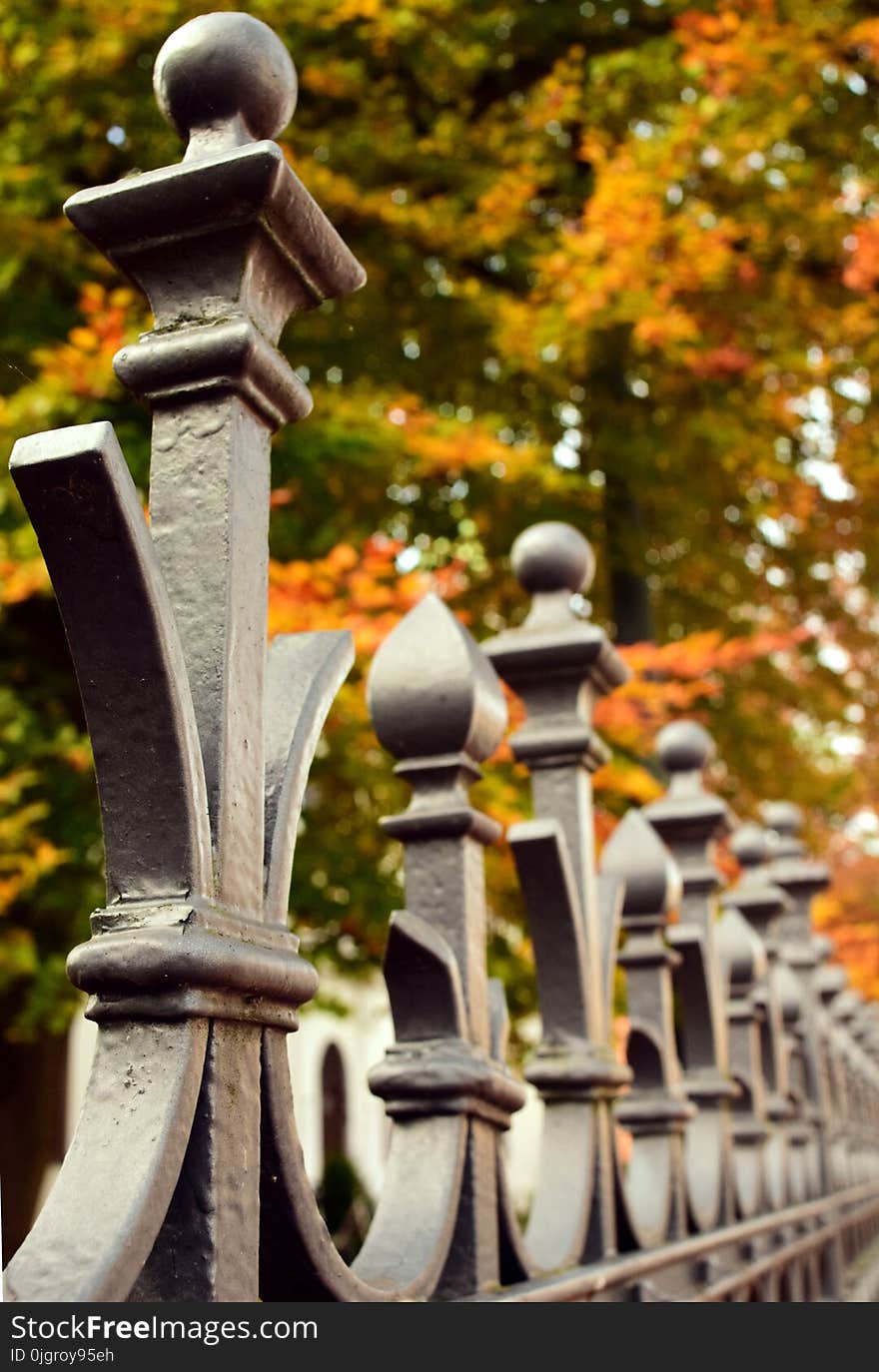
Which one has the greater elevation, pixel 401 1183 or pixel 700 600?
pixel 700 600

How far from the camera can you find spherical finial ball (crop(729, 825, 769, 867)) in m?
3.70

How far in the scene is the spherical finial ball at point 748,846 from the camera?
3.70 m

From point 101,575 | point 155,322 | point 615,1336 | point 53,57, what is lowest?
point 615,1336

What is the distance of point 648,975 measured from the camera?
220 cm

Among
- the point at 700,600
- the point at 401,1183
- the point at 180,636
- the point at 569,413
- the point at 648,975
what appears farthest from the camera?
the point at 700,600

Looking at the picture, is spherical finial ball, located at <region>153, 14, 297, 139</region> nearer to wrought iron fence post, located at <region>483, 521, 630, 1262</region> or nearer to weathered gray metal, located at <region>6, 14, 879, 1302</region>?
weathered gray metal, located at <region>6, 14, 879, 1302</region>

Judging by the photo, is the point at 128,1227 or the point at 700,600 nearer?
the point at 128,1227

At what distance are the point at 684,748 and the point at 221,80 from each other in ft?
7.02

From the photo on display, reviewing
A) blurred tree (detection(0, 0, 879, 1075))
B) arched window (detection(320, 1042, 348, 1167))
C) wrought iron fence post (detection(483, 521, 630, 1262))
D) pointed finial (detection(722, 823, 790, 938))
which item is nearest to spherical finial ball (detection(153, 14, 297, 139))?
wrought iron fence post (detection(483, 521, 630, 1262))

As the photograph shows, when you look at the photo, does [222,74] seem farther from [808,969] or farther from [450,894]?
[808,969]

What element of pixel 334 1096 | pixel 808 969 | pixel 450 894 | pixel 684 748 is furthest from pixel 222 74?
pixel 334 1096

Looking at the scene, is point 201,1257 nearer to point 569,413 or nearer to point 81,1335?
point 81,1335

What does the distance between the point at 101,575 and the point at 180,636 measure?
0.09 metres

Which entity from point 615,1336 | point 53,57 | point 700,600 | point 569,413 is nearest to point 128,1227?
point 615,1336
